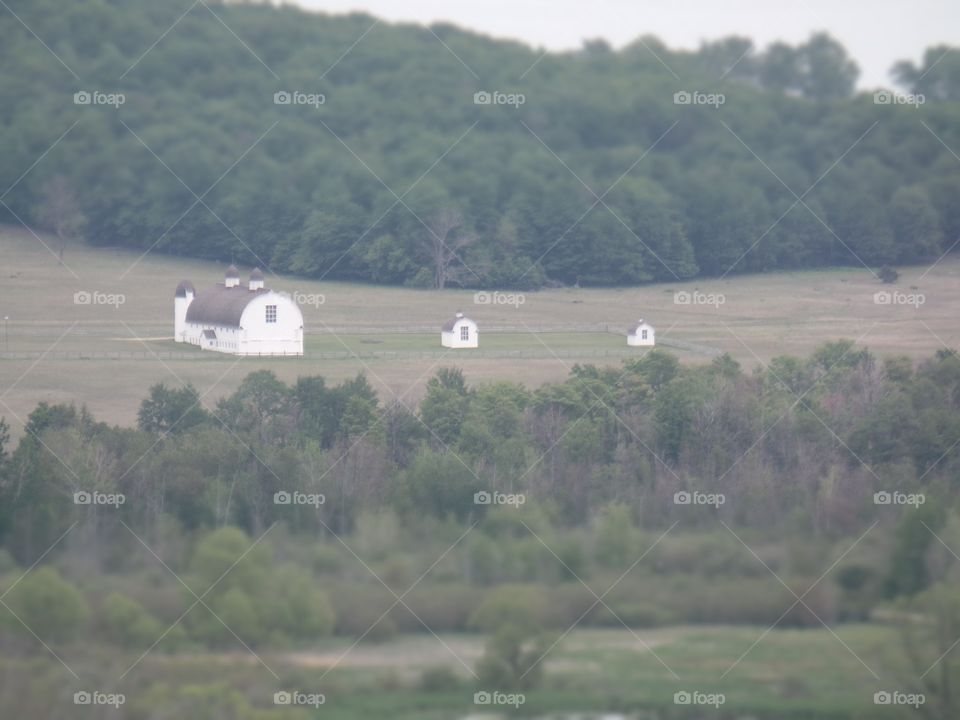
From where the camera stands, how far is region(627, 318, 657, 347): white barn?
85.3ft

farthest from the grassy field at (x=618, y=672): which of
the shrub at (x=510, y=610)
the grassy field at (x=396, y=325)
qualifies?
the grassy field at (x=396, y=325)

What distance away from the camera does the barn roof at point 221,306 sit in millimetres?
28703

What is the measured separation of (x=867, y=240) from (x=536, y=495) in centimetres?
784

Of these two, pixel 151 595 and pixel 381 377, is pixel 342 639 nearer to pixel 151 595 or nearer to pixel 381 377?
pixel 151 595

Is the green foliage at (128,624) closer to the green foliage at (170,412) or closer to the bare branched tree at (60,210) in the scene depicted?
the green foliage at (170,412)

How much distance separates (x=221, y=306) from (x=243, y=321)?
809 millimetres

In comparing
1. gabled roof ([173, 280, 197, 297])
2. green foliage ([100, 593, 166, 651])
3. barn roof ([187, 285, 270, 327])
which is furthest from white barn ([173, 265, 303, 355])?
green foliage ([100, 593, 166, 651])

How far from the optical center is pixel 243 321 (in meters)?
28.5

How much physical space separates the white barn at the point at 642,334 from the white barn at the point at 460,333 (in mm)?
2783

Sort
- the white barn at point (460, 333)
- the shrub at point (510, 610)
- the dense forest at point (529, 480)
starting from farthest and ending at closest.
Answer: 1. the white barn at point (460, 333)
2. the dense forest at point (529, 480)
3. the shrub at point (510, 610)

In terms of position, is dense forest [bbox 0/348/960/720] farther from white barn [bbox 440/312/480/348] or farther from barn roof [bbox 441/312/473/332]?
barn roof [bbox 441/312/473/332]

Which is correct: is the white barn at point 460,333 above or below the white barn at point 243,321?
below

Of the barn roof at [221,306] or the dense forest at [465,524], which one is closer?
the dense forest at [465,524]

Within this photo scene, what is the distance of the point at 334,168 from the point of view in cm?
2786
